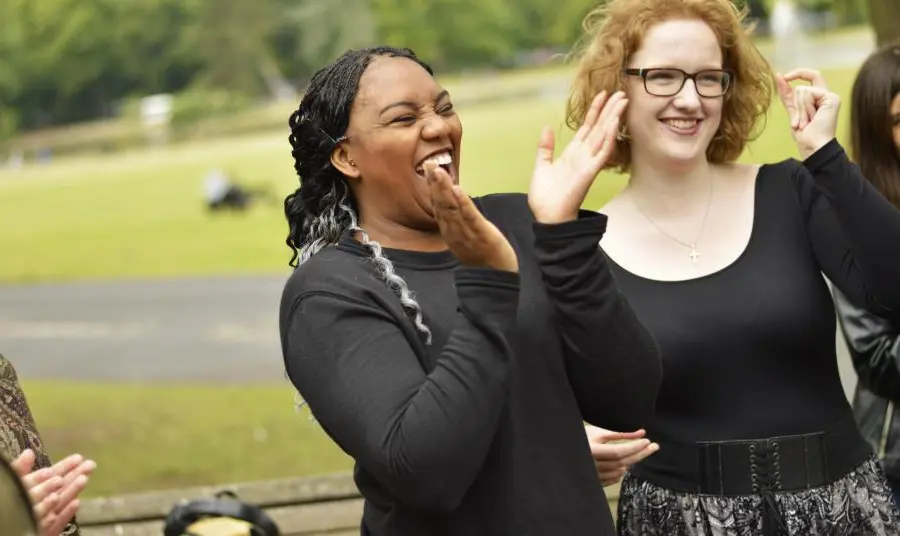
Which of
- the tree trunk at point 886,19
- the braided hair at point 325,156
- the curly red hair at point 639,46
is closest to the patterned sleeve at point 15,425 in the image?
the braided hair at point 325,156

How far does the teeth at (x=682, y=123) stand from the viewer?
6.58 ft

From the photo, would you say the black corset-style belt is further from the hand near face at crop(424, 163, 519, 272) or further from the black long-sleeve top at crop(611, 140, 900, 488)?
the hand near face at crop(424, 163, 519, 272)

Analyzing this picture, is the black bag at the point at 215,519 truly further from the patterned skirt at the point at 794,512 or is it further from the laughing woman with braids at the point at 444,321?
the patterned skirt at the point at 794,512

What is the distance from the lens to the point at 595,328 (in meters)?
1.44

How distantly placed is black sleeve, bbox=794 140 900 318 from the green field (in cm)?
224

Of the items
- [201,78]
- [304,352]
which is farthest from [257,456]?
[304,352]

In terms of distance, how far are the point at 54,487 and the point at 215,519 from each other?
1.84 ft

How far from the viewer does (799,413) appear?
1.90 metres

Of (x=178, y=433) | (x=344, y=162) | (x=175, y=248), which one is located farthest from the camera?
(x=175, y=248)

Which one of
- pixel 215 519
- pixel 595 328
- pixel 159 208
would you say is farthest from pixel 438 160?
pixel 159 208

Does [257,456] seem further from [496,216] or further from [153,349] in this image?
A: [496,216]

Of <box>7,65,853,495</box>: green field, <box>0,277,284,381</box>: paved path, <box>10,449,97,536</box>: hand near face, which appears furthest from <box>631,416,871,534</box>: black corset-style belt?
<box>0,277,284,381</box>: paved path

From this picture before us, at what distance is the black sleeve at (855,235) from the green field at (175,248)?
2.24 metres

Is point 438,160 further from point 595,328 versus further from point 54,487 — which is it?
point 54,487
